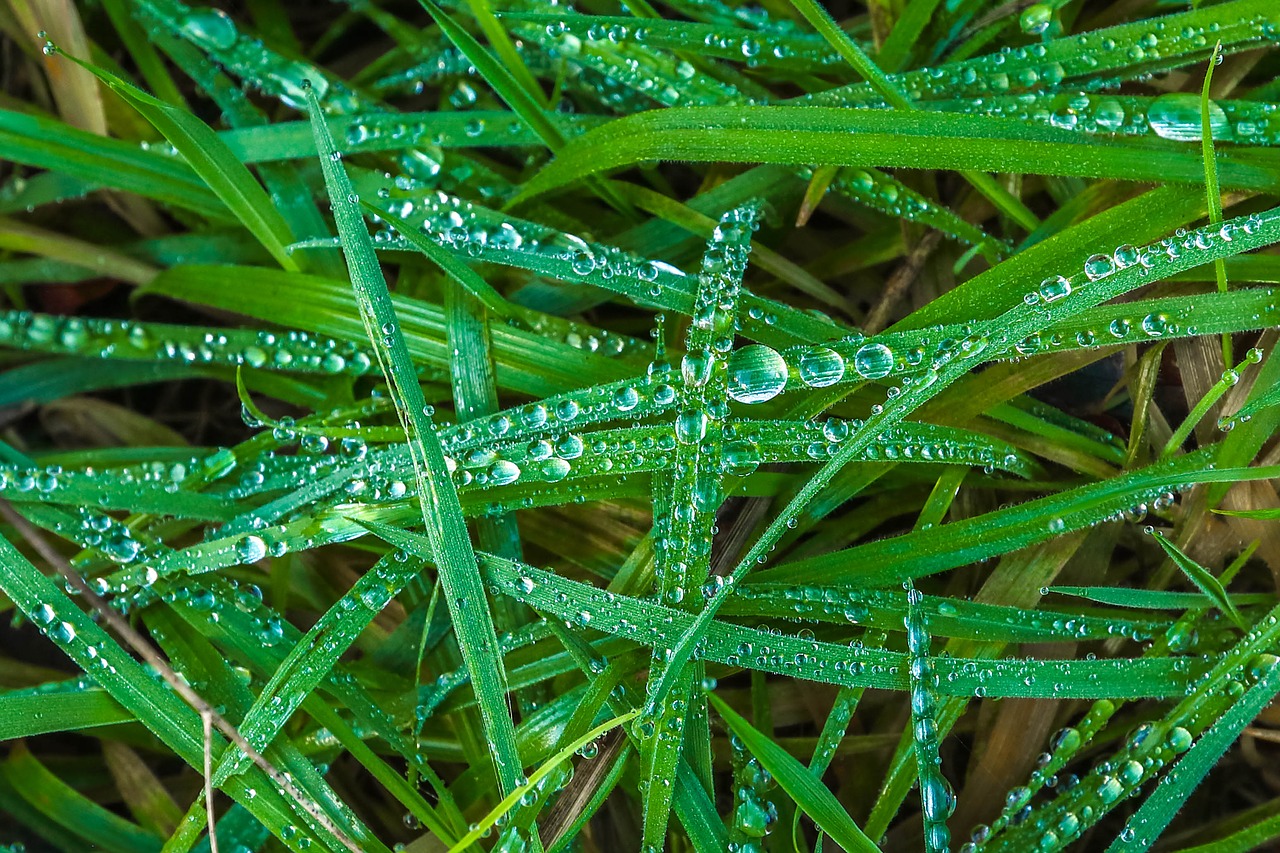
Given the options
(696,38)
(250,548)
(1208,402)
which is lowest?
(250,548)

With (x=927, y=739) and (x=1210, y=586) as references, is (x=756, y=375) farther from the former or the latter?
(x=1210, y=586)

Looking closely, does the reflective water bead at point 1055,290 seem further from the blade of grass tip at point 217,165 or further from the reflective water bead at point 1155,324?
the blade of grass tip at point 217,165

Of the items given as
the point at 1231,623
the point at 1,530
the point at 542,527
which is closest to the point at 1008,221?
the point at 1231,623

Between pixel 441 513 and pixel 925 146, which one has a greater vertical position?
pixel 925 146

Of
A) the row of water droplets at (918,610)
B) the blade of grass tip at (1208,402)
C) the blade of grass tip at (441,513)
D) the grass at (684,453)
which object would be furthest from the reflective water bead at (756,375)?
the blade of grass tip at (1208,402)

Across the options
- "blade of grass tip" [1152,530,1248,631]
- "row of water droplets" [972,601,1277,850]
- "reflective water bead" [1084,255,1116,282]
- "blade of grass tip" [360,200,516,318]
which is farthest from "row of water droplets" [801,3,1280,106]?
"row of water droplets" [972,601,1277,850]

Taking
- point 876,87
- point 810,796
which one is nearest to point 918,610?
point 810,796
